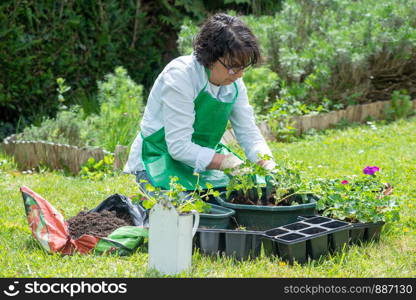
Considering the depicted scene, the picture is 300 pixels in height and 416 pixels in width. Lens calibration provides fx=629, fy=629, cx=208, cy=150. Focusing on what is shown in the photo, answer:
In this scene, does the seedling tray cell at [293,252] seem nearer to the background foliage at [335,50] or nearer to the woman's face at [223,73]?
the woman's face at [223,73]

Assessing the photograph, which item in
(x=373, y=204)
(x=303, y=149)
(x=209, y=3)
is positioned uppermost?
(x=209, y=3)

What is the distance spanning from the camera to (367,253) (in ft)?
10.4

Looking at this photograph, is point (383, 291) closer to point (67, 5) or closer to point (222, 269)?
point (222, 269)

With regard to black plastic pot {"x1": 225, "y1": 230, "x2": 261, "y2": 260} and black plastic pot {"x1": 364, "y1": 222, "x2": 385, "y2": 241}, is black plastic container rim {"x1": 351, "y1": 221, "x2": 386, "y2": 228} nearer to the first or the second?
black plastic pot {"x1": 364, "y1": 222, "x2": 385, "y2": 241}

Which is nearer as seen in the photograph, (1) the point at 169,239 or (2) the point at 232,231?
(1) the point at 169,239

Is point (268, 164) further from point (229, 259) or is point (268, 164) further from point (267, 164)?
point (229, 259)

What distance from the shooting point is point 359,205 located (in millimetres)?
3262

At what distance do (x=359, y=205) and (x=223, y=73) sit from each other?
3.25ft

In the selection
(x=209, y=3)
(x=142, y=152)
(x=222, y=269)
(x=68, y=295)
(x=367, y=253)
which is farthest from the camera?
(x=209, y=3)

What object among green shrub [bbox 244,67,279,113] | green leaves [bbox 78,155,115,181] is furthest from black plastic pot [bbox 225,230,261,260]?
green shrub [bbox 244,67,279,113]

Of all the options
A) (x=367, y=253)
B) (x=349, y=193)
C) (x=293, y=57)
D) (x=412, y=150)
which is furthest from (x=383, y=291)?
(x=293, y=57)

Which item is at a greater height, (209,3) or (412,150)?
(209,3)

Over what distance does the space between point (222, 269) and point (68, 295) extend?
726 millimetres

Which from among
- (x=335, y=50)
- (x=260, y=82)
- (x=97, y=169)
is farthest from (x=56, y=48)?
(x=335, y=50)
